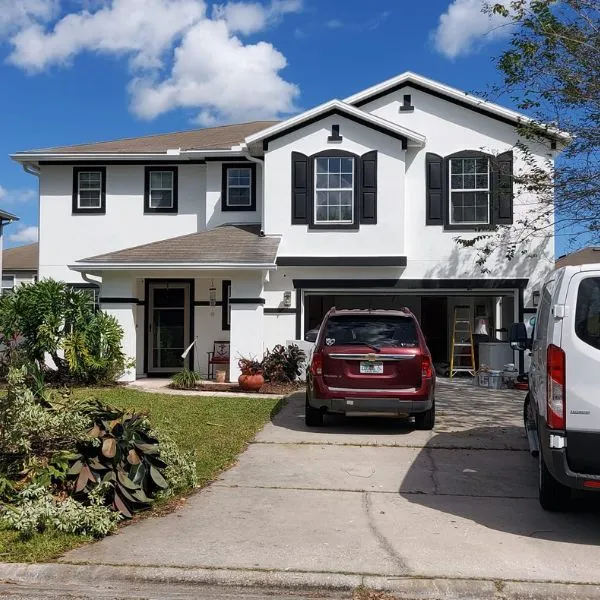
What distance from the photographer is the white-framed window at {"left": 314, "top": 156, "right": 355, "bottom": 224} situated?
53.1 feet

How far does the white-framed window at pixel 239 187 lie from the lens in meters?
17.9

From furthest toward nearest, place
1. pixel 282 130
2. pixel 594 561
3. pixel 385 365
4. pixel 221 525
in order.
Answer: pixel 282 130
pixel 385 365
pixel 221 525
pixel 594 561

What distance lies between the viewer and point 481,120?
16641mm

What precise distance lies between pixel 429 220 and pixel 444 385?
3923 mm

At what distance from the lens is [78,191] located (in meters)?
18.5

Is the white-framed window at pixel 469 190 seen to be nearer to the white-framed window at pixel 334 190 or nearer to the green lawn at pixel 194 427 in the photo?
the white-framed window at pixel 334 190

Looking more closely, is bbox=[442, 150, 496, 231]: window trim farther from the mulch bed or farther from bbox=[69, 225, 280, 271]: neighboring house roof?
the mulch bed

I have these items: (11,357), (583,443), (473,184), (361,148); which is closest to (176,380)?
(11,357)

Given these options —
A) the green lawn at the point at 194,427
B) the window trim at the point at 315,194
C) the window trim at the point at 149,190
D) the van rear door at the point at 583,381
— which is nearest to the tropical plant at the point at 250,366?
the green lawn at the point at 194,427

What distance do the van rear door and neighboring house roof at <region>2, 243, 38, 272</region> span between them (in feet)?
92.8

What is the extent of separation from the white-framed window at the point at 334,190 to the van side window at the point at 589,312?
1082 centimetres

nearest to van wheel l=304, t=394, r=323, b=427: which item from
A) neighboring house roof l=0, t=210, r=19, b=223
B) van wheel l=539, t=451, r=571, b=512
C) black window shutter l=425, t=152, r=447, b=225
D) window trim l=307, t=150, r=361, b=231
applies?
van wheel l=539, t=451, r=571, b=512

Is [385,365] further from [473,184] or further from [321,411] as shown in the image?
[473,184]

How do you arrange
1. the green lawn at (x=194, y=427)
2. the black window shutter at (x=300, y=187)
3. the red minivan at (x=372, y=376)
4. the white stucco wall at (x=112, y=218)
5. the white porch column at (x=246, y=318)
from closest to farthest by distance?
the green lawn at (x=194, y=427) → the red minivan at (x=372, y=376) → the white porch column at (x=246, y=318) → the black window shutter at (x=300, y=187) → the white stucco wall at (x=112, y=218)
